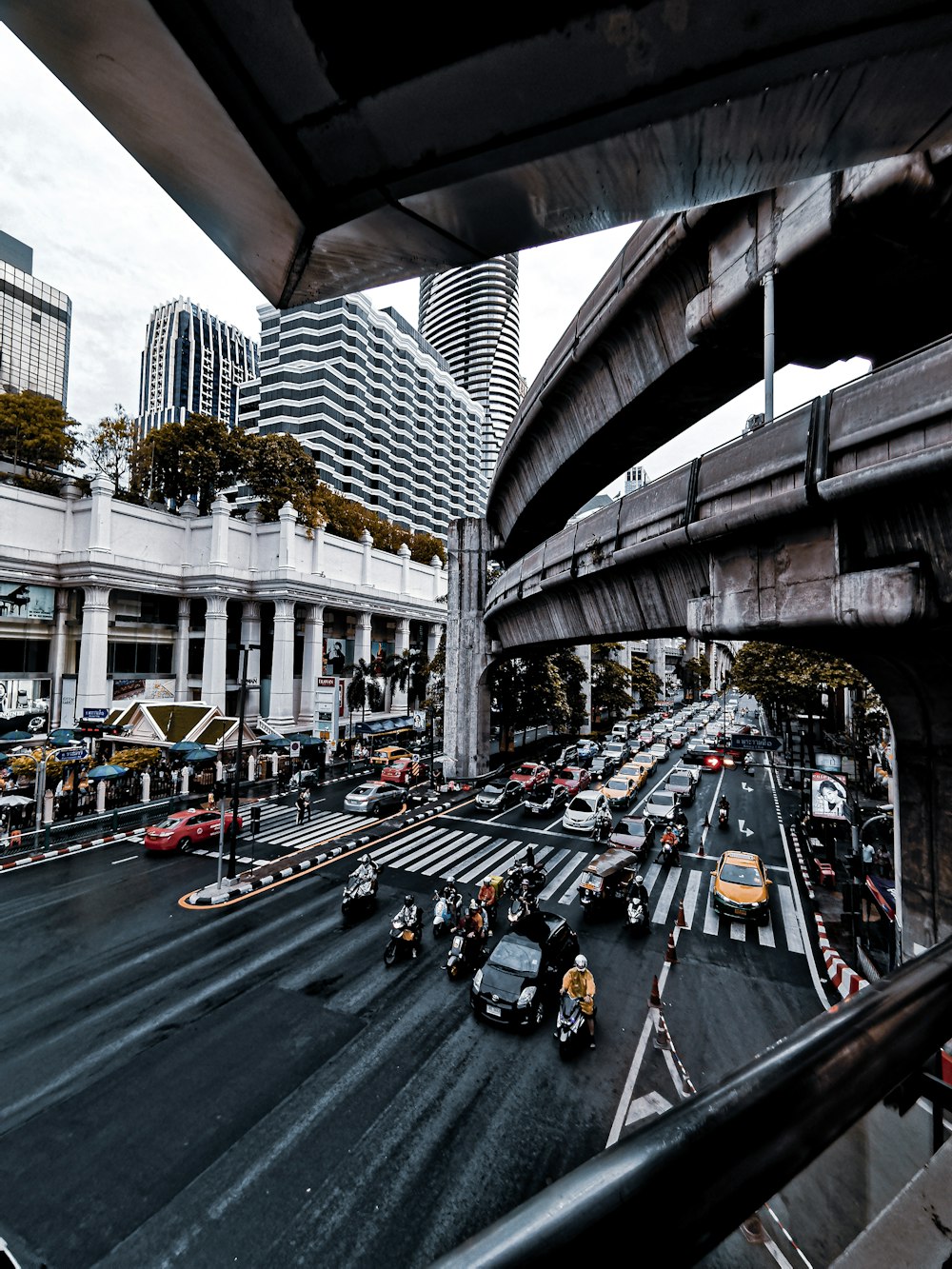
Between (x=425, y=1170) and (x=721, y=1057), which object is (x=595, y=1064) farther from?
(x=425, y=1170)

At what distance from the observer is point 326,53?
1517 mm

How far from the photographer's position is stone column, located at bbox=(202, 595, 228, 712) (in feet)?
132

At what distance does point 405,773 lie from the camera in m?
31.5

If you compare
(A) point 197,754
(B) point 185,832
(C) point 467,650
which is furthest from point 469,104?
(A) point 197,754

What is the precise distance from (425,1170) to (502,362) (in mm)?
145711

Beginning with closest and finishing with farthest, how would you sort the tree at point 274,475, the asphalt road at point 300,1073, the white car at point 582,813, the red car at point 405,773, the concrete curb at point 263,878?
1. the asphalt road at point 300,1073
2. the concrete curb at point 263,878
3. the white car at point 582,813
4. the red car at point 405,773
5. the tree at point 274,475

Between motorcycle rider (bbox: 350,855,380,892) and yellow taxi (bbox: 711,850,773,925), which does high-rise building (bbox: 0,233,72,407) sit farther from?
yellow taxi (bbox: 711,850,773,925)

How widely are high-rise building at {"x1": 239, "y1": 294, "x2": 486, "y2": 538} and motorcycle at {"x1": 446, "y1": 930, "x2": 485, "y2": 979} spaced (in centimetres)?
5929

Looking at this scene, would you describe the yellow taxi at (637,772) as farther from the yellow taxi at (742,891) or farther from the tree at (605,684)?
the tree at (605,684)

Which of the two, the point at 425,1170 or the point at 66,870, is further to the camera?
the point at 66,870

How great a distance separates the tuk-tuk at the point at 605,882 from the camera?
638 inches

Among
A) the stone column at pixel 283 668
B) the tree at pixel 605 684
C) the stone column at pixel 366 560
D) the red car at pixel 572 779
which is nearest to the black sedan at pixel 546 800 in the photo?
the red car at pixel 572 779

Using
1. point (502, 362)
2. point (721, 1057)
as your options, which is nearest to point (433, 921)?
point (721, 1057)

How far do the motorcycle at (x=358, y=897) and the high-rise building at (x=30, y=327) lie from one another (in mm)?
90579
